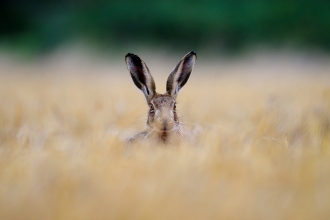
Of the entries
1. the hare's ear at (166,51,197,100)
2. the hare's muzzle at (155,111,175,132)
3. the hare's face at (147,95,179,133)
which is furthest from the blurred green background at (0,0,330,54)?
the hare's muzzle at (155,111,175,132)

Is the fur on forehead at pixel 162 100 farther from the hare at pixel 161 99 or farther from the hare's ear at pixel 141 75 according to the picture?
the hare's ear at pixel 141 75

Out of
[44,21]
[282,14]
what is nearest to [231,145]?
[282,14]

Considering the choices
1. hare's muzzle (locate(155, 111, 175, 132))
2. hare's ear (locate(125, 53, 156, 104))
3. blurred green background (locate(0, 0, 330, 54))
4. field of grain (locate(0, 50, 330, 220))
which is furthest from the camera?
blurred green background (locate(0, 0, 330, 54))

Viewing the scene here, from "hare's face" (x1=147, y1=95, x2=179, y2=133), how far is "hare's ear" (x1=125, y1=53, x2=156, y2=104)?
0.16m

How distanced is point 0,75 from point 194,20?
654cm

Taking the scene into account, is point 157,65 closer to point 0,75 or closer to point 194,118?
point 0,75

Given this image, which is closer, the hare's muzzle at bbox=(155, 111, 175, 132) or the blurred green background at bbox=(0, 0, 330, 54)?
the hare's muzzle at bbox=(155, 111, 175, 132)

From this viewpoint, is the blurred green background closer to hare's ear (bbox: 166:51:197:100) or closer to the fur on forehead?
hare's ear (bbox: 166:51:197:100)

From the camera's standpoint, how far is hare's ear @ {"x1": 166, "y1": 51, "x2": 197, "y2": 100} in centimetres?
474

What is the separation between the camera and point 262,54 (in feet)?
34.8

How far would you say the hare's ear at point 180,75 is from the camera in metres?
Result: 4.74

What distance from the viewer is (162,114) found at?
4.36 metres

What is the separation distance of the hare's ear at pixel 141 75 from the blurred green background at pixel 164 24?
25.7ft

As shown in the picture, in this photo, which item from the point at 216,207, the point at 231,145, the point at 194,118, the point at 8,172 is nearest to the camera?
the point at 216,207
